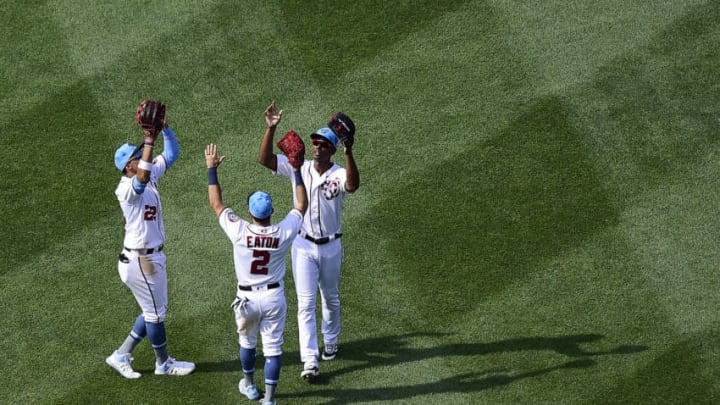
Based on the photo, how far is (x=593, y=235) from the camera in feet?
34.1

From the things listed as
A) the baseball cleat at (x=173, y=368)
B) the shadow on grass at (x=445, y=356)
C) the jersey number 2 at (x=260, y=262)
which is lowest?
the shadow on grass at (x=445, y=356)

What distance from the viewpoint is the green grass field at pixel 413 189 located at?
30.7 feet

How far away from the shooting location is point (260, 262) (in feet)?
27.3

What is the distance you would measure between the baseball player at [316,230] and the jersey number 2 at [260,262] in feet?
2.11

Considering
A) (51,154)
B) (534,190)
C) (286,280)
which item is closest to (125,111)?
(51,154)

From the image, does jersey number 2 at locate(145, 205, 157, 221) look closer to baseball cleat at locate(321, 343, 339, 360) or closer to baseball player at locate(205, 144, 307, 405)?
baseball player at locate(205, 144, 307, 405)

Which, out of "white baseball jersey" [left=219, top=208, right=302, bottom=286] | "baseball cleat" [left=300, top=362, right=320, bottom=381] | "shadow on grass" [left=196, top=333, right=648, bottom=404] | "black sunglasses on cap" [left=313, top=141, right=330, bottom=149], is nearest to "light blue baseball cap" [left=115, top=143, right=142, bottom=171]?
"white baseball jersey" [left=219, top=208, right=302, bottom=286]

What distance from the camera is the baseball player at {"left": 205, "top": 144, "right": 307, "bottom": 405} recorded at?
8250 millimetres

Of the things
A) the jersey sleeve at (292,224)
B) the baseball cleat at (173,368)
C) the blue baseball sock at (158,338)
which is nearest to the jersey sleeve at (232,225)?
the jersey sleeve at (292,224)

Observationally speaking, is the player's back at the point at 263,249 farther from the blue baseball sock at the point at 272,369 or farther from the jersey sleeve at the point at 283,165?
the blue baseball sock at the point at 272,369

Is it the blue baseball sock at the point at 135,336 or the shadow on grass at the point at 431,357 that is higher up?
the blue baseball sock at the point at 135,336

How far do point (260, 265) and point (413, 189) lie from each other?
298 centimetres

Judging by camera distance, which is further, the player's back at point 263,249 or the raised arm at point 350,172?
the raised arm at point 350,172

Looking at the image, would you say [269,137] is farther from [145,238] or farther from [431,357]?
[431,357]
